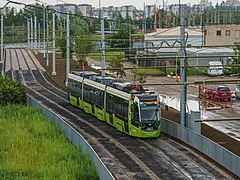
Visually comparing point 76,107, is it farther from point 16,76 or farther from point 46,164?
point 16,76

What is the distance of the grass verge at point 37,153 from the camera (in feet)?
79.9

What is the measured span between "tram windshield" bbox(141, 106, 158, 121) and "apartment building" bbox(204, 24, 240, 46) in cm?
3866

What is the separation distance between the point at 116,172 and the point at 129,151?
4363mm

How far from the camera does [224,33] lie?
71.5 meters

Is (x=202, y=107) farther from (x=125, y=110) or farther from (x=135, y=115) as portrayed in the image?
(x=135, y=115)

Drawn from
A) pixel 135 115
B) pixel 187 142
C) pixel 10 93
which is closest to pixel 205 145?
pixel 187 142

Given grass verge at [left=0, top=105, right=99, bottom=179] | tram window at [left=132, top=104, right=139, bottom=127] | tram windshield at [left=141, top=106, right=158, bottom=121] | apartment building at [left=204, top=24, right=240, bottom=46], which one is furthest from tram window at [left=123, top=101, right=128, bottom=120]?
apartment building at [left=204, top=24, right=240, bottom=46]

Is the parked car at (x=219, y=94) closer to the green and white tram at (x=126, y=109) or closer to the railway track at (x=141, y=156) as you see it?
the railway track at (x=141, y=156)

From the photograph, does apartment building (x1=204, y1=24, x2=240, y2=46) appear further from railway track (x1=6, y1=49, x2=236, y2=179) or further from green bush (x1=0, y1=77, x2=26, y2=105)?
railway track (x1=6, y1=49, x2=236, y2=179)

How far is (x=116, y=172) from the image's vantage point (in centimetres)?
2464

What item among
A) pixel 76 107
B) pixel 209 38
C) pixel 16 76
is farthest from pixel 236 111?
pixel 16 76

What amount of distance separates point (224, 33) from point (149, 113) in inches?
1667

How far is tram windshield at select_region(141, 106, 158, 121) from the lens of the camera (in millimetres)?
31297

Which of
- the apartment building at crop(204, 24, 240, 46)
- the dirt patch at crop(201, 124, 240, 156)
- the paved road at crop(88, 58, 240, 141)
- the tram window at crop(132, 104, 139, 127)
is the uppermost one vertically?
the apartment building at crop(204, 24, 240, 46)
